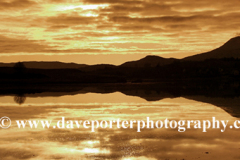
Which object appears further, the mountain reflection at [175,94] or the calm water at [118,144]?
the mountain reflection at [175,94]

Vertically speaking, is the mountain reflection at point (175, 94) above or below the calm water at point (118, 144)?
above

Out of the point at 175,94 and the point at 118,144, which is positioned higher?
the point at 175,94

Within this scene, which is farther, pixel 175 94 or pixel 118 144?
pixel 175 94

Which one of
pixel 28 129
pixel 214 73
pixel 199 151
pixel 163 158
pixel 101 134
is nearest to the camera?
pixel 163 158

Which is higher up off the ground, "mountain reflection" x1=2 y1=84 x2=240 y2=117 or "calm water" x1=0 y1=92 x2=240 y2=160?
"mountain reflection" x1=2 y1=84 x2=240 y2=117

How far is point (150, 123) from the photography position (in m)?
17.1

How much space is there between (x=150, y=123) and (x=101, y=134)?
3526mm

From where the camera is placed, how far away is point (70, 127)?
1634 centimetres

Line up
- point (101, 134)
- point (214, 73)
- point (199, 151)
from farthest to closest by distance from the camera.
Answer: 1. point (214, 73)
2. point (101, 134)
3. point (199, 151)

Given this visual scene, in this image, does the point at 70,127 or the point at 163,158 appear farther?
the point at 70,127

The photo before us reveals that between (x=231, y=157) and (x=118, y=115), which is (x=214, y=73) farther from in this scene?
(x=231, y=157)

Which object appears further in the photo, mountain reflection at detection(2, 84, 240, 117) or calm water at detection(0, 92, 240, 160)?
mountain reflection at detection(2, 84, 240, 117)

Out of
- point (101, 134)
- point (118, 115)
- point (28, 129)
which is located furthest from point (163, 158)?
point (118, 115)

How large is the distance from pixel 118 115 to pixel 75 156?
9471mm
